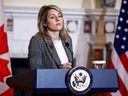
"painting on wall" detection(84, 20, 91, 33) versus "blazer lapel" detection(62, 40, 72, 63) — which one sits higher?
"blazer lapel" detection(62, 40, 72, 63)

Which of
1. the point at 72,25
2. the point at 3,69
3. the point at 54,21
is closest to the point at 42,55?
the point at 54,21

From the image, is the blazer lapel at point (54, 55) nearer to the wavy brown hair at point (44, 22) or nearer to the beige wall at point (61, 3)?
the wavy brown hair at point (44, 22)

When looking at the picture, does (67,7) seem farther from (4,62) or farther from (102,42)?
(4,62)

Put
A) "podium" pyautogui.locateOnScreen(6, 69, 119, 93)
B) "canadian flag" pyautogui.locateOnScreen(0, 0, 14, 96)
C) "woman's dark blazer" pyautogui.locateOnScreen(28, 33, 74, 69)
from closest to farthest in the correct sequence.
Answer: "podium" pyautogui.locateOnScreen(6, 69, 119, 93) < "woman's dark blazer" pyautogui.locateOnScreen(28, 33, 74, 69) < "canadian flag" pyautogui.locateOnScreen(0, 0, 14, 96)

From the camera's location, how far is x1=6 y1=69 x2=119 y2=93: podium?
5.15 feet

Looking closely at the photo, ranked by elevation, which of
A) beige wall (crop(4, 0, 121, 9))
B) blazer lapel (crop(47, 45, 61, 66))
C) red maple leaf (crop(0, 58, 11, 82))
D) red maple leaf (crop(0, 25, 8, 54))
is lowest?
red maple leaf (crop(0, 58, 11, 82))

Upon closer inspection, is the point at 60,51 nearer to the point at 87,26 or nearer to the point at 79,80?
the point at 79,80

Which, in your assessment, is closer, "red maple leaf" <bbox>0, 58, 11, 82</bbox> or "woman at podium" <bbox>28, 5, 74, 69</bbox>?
"woman at podium" <bbox>28, 5, 74, 69</bbox>

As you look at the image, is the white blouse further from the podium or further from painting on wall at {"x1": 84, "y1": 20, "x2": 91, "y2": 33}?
painting on wall at {"x1": 84, "y1": 20, "x2": 91, "y2": 33}

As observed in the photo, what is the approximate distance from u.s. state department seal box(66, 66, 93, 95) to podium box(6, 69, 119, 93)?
0.02m

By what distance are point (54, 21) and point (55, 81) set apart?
0.42 meters

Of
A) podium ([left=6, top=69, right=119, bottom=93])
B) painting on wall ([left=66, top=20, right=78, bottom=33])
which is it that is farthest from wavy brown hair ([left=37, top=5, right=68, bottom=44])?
painting on wall ([left=66, top=20, right=78, bottom=33])

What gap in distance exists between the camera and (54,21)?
1.88m

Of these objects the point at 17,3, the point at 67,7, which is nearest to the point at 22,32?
the point at 17,3
